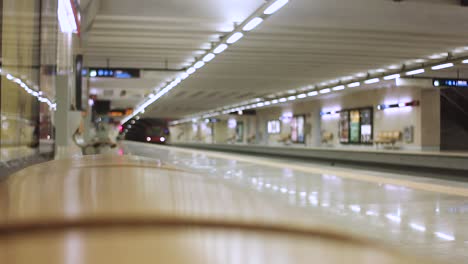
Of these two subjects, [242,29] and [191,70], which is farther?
[191,70]

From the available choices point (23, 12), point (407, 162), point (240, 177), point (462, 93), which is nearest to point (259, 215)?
point (23, 12)

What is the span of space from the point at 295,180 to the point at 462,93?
2017 cm

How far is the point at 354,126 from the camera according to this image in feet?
90.1

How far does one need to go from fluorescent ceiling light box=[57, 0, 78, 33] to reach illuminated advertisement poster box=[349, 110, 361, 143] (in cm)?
2051

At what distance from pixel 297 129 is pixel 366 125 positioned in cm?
955

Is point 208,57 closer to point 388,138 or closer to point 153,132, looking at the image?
point 388,138

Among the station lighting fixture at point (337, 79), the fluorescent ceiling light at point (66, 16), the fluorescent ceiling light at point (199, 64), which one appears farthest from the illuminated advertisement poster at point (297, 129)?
the fluorescent ceiling light at point (66, 16)

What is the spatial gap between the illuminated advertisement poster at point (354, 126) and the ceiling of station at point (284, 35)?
725cm

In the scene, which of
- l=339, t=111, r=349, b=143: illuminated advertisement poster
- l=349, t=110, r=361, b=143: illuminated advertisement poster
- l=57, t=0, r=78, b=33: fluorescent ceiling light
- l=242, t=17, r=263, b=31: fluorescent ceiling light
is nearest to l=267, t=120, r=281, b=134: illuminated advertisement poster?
l=339, t=111, r=349, b=143: illuminated advertisement poster

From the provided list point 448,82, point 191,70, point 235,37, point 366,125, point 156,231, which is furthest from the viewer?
point 366,125

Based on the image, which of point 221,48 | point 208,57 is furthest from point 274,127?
point 221,48

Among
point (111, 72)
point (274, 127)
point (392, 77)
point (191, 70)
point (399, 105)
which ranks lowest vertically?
point (274, 127)

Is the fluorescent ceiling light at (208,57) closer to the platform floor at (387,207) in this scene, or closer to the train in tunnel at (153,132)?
the platform floor at (387,207)

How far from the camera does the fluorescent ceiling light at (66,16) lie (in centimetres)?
716
